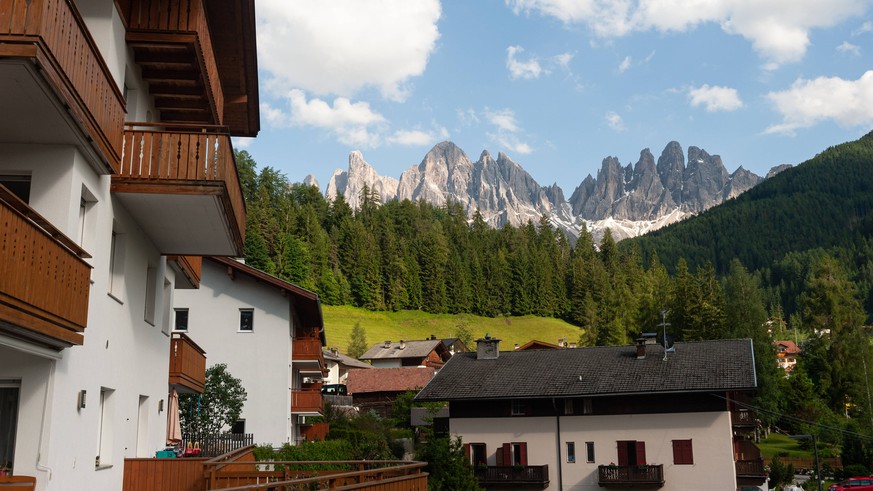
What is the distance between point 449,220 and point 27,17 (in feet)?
562

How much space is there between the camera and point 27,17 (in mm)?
7680

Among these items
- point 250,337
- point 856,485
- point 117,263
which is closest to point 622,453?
point 856,485

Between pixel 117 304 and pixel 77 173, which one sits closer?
pixel 77 173

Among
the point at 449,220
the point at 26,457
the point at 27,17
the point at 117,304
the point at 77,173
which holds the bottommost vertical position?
the point at 26,457

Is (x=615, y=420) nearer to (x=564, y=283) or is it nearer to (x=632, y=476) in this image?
(x=632, y=476)

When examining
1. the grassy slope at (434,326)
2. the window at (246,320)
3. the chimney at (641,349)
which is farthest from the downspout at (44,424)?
the grassy slope at (434,326)

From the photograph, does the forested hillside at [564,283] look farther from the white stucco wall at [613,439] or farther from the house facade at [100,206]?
the house facade at [100,206]

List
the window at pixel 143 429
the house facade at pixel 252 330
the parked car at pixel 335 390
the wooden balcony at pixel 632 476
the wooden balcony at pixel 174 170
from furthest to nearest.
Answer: the parked car at pixel 335 390 → the wooden balcony at pixel 632 476 → the house facade at pixel 252 330 → the window at pixel 143 429 → the wooden balcony at pixel 174 170

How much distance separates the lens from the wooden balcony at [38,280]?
770cm

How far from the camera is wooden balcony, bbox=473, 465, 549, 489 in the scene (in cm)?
4144

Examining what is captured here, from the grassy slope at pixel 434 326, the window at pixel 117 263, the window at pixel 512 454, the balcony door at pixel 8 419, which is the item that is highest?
the grassy slope at pixel 434 326

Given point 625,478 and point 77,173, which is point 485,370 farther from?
point 77,173

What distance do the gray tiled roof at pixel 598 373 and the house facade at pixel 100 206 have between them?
2936 cm

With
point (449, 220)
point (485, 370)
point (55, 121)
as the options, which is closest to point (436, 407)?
point (485, 370)
